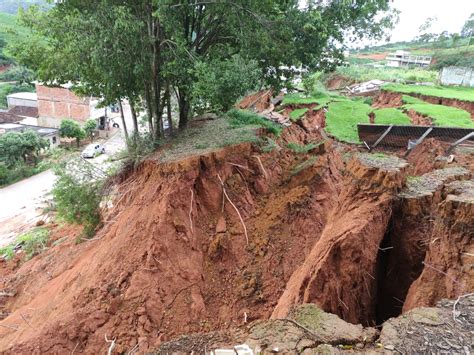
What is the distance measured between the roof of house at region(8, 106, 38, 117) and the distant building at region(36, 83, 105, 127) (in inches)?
83.5

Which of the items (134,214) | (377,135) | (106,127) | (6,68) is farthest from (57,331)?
(6,68)

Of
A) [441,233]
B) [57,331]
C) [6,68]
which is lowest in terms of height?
[57,331]

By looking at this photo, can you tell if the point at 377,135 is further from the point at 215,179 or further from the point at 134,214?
the point at 134,214

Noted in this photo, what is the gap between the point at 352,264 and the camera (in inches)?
185

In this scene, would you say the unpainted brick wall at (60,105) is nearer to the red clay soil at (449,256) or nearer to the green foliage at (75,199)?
the green foliage at (75,199)

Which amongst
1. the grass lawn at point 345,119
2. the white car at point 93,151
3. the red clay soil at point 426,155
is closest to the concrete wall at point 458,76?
the grass lawn at point 345,119

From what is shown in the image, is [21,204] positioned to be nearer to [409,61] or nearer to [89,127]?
[89,127]

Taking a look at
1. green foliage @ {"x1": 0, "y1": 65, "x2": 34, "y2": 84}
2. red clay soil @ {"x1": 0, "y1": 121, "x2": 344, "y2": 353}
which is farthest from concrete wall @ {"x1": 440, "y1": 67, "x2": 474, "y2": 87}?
green foliage @ {"x1": 0, "y1": 65, "x2": 34, "y2": 84}

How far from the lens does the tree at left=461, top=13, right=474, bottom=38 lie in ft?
176

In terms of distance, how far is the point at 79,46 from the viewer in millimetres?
7684

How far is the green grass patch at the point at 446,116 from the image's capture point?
554 inches

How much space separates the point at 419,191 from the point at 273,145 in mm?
4307

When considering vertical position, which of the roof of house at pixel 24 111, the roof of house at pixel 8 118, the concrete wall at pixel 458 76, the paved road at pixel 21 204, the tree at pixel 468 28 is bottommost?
the paved road at pixel 21 204

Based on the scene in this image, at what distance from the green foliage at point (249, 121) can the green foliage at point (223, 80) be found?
2332 millimetres
